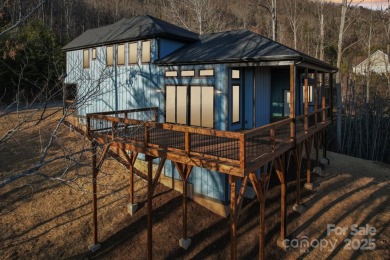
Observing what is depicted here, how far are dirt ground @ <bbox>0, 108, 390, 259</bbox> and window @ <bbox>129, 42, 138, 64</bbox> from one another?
16.5 ft

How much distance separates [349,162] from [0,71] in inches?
1071

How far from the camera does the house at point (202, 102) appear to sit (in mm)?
8750

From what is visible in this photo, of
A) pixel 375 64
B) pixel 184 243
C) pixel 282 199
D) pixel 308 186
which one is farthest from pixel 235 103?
pixel 375 64

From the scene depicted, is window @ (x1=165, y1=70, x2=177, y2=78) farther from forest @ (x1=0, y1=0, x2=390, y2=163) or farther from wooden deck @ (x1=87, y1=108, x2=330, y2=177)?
forest @ (x1=0, y1=0, x2=390, y2=163)

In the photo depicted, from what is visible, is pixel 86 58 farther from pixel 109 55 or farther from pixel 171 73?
pixel 171 73

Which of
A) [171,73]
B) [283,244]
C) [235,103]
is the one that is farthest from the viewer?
[171,73]

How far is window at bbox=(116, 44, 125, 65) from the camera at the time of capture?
585 inches

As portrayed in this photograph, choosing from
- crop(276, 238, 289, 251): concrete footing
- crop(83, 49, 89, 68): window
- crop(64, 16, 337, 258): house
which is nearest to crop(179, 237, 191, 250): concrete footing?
crop(64, 16, 337, 258): house

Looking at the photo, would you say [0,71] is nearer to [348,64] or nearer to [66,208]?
[66,208]

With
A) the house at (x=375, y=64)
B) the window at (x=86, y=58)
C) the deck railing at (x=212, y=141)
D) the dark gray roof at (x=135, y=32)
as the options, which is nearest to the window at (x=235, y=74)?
the deck railing at (x=212, y=141)

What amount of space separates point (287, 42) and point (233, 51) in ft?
119

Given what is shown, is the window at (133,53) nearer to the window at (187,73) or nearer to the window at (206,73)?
the window at (187,73)

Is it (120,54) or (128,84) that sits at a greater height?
(120,54)

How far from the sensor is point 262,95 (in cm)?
1276
